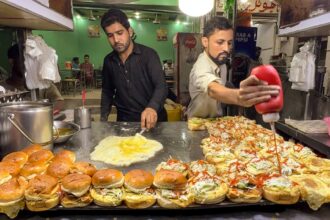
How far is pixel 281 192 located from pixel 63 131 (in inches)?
66.9

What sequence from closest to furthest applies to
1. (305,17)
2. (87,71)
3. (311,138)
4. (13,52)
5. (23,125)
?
(23,125) → (311,138) → (305,17) → (13,52) → (87,71)

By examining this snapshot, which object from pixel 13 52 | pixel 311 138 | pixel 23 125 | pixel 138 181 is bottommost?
pixel 311 138

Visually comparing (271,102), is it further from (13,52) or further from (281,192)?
(13,52)

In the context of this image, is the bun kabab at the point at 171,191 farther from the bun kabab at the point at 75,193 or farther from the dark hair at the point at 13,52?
the dark hair at the point at 13,52

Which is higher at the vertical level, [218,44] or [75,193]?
[218,44]

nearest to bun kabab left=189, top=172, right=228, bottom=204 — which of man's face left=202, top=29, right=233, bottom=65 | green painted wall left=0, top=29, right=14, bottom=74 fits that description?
man's face left=202, top=29, right=233, bottom=65

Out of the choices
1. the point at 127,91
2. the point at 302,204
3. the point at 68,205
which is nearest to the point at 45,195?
the point at 68,205

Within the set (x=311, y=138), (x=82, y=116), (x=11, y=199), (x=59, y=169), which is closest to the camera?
(x=11, y=199)

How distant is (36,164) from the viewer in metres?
1.34

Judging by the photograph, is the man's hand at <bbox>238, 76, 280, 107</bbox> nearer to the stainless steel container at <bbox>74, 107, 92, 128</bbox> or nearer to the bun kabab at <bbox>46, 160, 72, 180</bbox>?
the bun kabab at <bbox>46, 160, 72, 180</bbox>

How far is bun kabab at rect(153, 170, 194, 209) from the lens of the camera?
3.64 feet

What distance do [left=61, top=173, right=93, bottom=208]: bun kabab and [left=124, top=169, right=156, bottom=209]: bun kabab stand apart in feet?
0.58

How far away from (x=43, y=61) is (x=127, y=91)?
992mm

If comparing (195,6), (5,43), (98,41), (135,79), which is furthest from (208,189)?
(98,41)
